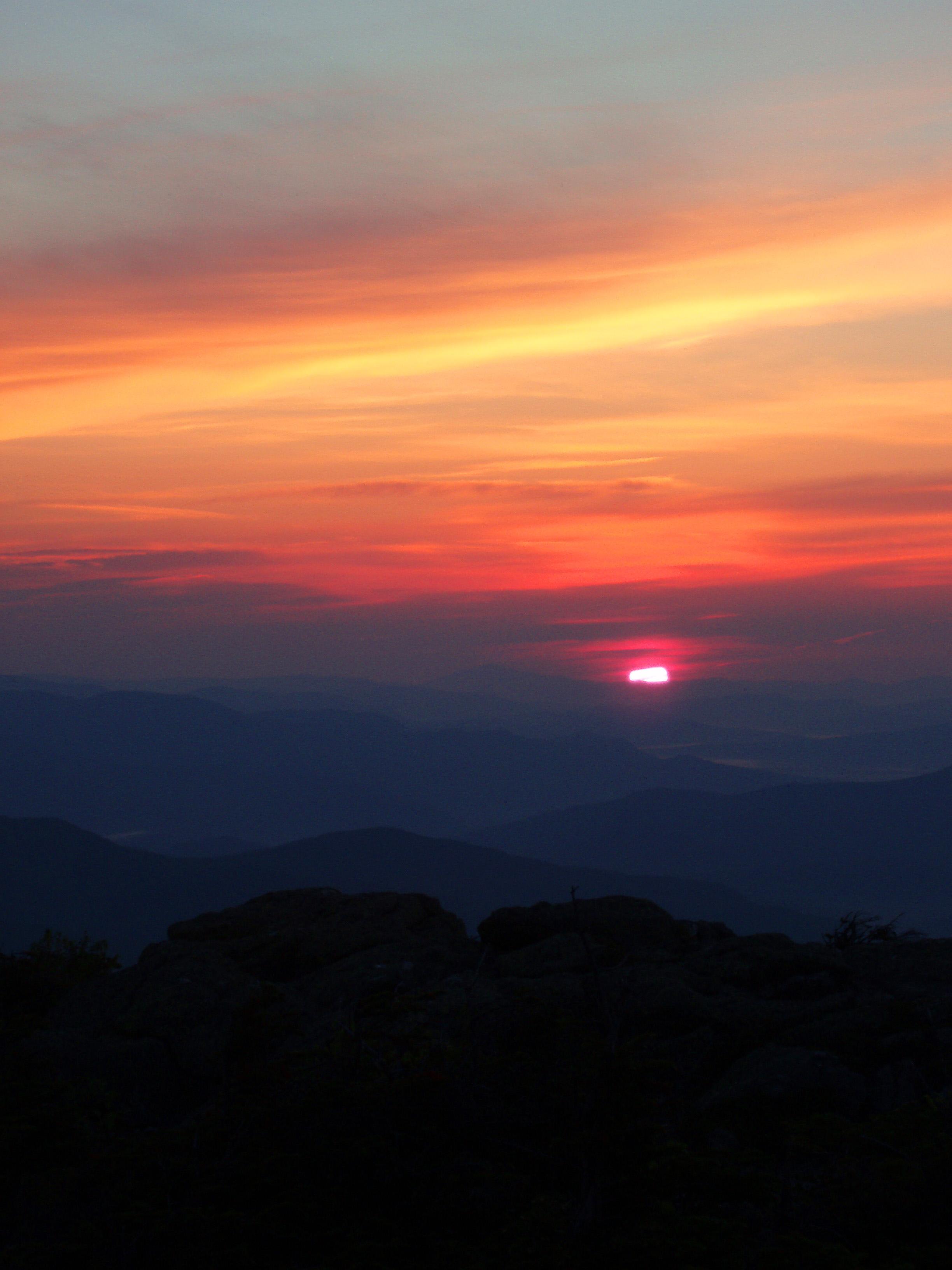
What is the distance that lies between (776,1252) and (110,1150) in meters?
8.73

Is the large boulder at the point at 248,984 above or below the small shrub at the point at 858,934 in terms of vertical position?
above

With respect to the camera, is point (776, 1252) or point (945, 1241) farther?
point (945, 1241)

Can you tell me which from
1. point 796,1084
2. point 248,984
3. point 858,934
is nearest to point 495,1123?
point 796,1084

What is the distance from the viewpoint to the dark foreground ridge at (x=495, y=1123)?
38.5 ft

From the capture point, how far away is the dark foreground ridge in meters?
11.7

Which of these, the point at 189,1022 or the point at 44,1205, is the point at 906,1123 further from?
the point at 189,1022

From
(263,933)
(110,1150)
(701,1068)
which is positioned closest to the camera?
(110,1150)

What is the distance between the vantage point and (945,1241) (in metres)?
11.6

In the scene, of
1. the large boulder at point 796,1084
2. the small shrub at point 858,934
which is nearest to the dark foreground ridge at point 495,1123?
the large boulder at point 796,1084

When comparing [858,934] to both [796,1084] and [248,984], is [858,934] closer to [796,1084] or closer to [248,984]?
[796,1084]

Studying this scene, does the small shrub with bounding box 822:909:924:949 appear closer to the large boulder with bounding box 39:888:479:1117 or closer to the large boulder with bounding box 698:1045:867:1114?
the large boulder with bounding box 39:888:479:1117

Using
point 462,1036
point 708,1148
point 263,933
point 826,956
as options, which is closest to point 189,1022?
point 462,1036

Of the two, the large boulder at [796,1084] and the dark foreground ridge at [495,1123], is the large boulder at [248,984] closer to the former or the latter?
the dark foreground ridge at [495,1123]

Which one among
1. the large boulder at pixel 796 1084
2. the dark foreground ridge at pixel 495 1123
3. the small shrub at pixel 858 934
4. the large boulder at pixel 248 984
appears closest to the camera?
the dark foreground ridge at pixel 495 1123
